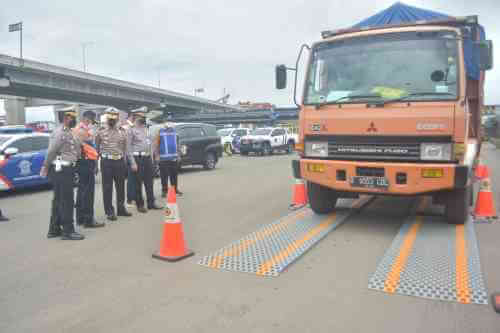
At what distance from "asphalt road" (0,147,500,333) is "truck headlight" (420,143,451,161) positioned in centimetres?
122

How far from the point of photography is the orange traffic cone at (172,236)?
529 cm

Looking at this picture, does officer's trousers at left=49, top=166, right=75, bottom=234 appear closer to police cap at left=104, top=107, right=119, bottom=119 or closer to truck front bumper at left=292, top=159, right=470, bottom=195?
police cap at left=104, top=107, right=119, bottom=119

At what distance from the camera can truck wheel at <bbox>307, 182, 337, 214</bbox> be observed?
23.9ft

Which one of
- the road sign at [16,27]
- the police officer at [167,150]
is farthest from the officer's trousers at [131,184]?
the road sign at [16,27]

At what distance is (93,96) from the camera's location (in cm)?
5209

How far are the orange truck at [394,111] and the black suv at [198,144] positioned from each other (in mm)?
9066

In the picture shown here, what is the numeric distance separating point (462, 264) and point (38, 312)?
4.27 m

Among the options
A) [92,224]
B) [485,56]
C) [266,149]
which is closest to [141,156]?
[92,224]

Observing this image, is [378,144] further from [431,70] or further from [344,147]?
[431,70]

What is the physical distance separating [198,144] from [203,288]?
12174mm

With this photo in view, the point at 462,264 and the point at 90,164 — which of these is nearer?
the point at 462,264

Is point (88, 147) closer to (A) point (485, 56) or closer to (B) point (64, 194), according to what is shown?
A: (B) point (64, 194)

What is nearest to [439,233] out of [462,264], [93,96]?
[462,264]

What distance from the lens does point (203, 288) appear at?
14.3 ft
